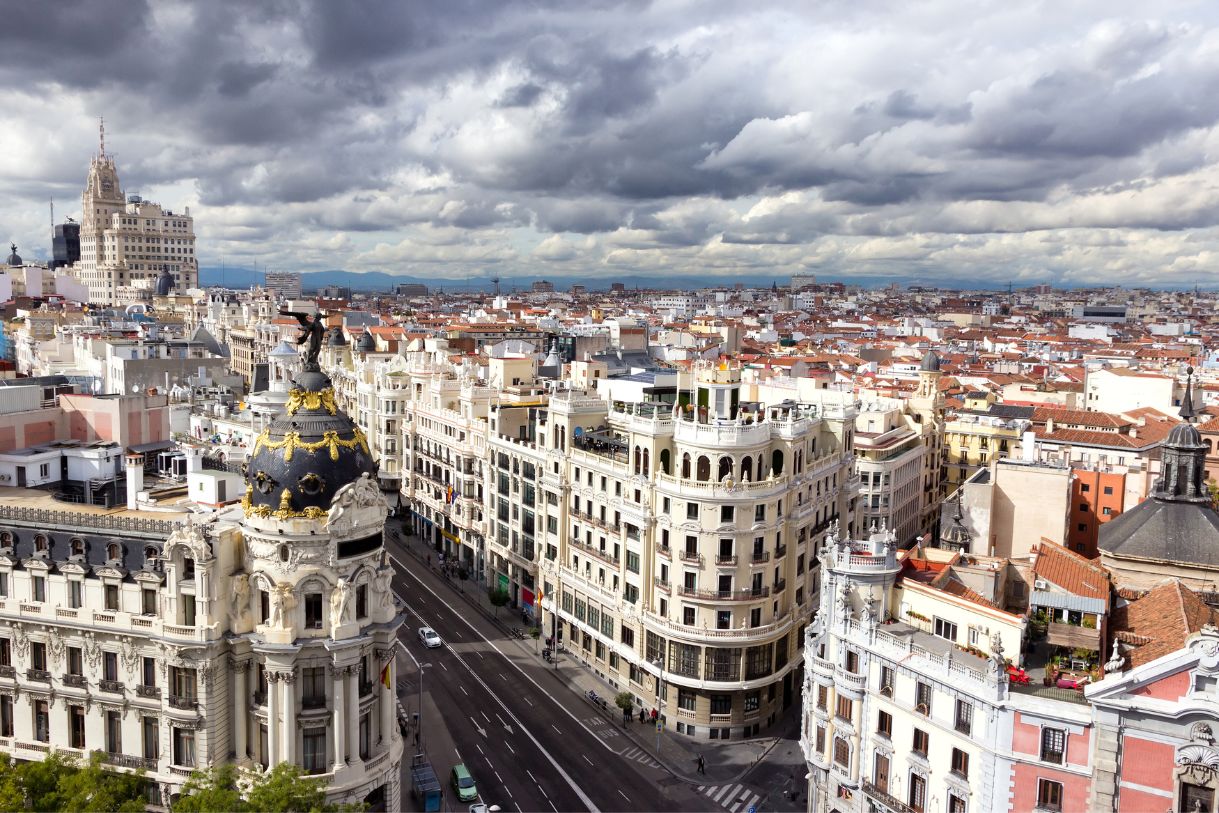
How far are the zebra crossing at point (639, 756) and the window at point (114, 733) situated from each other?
36.8 metres

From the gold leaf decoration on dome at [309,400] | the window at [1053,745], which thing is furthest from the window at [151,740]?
the window at [1053,745]

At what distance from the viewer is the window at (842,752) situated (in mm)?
59094

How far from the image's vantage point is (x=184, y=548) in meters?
56.0

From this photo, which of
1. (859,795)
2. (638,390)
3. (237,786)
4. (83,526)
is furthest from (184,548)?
(638,390)

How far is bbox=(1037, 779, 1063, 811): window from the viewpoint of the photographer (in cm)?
4900

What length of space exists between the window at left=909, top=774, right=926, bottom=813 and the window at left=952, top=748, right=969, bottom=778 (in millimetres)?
2634

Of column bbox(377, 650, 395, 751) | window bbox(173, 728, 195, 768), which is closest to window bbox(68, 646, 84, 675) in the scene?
window bbox(173, 728, 195, 768)

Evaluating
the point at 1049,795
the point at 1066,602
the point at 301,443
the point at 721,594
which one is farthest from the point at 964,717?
the point at 301,443

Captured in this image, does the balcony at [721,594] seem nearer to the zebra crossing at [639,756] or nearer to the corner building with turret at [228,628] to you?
the zebra crossing at [639,756]

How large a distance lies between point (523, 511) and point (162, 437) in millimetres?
36893

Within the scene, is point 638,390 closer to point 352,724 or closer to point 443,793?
point 443,793

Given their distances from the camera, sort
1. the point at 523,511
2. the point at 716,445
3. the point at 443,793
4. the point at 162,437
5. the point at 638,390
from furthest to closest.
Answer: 1. the point at 638,390
2. the point at 523,511
3. the point at 162,437
4. the point at 716,445
5. the point at 443,793

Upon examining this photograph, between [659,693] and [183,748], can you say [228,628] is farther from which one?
[659,693]

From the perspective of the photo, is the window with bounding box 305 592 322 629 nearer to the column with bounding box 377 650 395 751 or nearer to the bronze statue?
the column with bounding box 377 650 395 751
